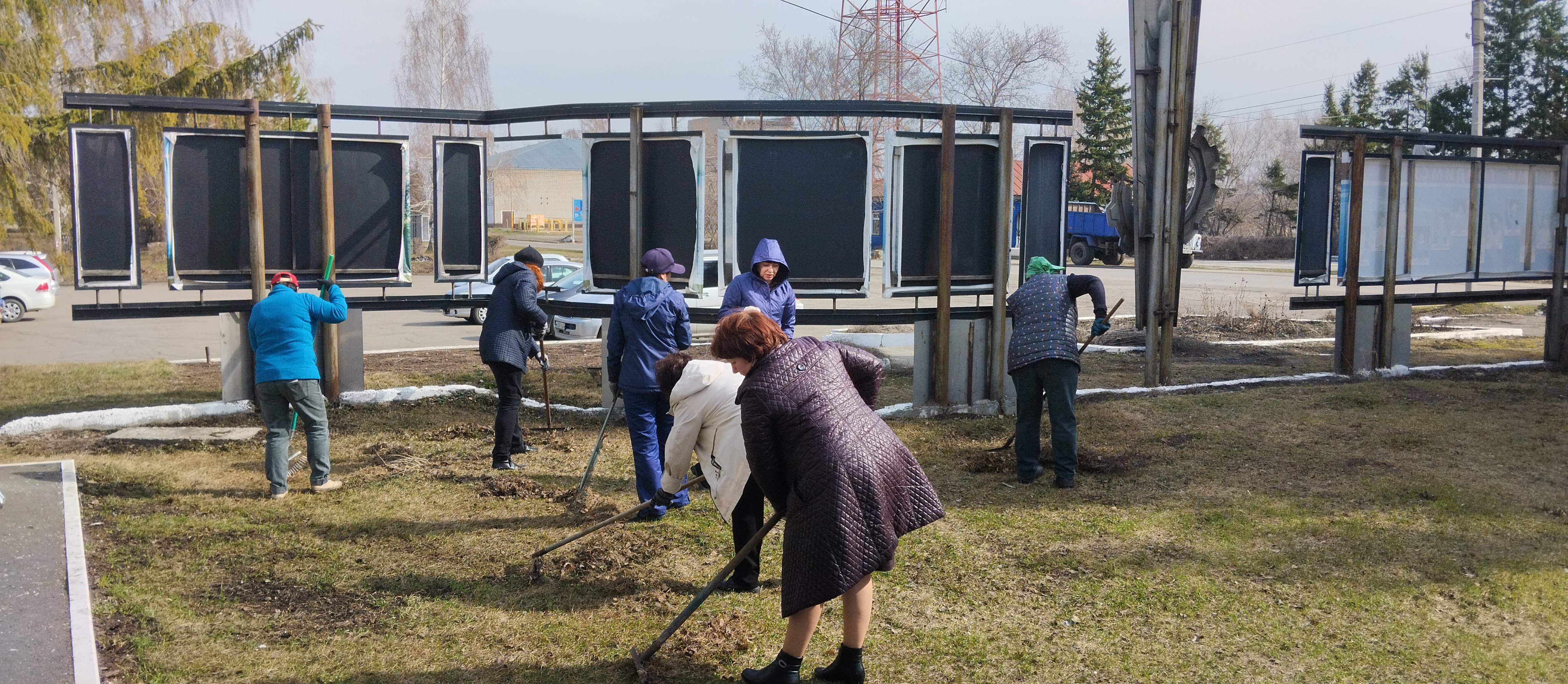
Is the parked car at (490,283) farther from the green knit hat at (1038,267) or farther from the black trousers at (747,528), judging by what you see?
the green knit hat at (1038,267)

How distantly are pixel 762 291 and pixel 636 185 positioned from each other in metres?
2.60

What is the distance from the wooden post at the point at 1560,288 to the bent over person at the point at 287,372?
12726mm

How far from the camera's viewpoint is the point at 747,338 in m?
3.87

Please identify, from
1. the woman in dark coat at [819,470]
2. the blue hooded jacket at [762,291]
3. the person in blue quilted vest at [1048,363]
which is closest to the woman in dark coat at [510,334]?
the blue hooded jacket at [762,291]

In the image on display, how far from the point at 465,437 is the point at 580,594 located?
12.5 feet

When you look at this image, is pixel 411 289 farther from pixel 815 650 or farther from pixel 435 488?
pixel 815 650

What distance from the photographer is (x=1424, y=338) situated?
50.8 ft

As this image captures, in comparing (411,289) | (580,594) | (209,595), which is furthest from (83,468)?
(411,289)

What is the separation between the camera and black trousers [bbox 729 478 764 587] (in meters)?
5.08

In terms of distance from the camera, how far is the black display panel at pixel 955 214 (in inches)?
365

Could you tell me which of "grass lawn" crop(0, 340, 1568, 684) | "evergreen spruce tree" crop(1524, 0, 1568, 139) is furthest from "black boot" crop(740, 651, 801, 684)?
"evergreen spruce tree" crop(1524, 0, 1568, 139)

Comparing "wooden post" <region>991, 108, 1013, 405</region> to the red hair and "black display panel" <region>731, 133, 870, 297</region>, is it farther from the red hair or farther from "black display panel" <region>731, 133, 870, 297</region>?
the red hair

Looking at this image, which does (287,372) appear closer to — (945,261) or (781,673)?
(781,673)

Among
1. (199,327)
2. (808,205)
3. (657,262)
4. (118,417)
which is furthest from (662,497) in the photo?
(199,327)
